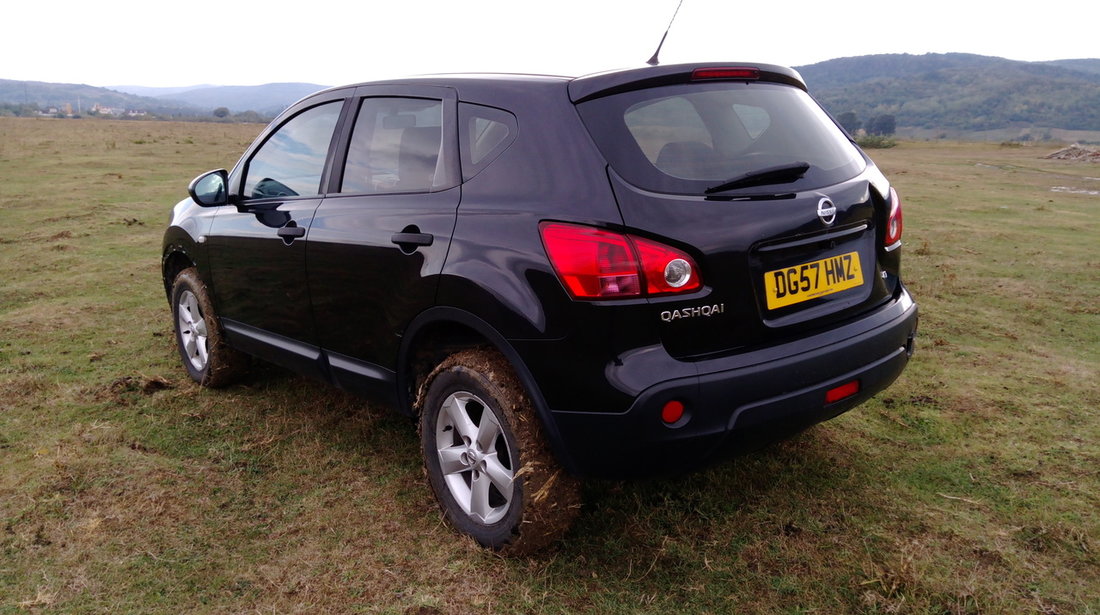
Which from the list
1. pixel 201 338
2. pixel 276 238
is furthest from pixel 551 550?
pixel 201 338

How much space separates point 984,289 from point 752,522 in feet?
16.8

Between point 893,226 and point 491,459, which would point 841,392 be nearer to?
point 893,226

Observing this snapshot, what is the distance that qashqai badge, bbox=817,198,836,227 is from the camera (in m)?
2.68

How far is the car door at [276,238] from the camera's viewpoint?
3.62 meters

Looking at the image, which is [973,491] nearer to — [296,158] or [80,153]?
[296,158]

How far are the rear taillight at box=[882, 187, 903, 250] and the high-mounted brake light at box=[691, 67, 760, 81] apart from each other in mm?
745

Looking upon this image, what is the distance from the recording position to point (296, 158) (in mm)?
3795

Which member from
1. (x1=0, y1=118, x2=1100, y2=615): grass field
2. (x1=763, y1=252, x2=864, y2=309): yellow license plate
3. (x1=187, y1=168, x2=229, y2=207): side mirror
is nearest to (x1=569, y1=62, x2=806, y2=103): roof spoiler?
(x1=763, y1=252, x2=864, y2=309): yellow license plate

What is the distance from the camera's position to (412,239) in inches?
115

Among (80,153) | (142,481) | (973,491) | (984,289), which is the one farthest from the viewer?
(80,153)

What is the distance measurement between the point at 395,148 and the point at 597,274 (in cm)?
129

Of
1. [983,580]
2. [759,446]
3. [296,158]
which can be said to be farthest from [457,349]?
[983,580]

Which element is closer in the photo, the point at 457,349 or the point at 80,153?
the point at 457,349

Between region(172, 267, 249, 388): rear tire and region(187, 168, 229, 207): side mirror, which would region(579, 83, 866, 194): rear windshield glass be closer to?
region(187, 168, 229, 207): side mirror
